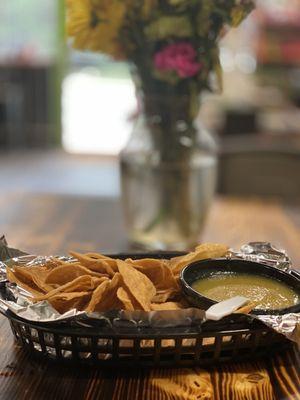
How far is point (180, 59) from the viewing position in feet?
3.96

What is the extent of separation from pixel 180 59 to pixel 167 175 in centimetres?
27

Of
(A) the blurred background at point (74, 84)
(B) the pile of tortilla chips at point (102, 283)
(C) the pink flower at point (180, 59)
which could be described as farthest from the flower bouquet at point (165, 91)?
(A) the blurred background at point (74, 84)

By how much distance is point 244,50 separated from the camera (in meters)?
6.13

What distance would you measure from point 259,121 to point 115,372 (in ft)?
12.3

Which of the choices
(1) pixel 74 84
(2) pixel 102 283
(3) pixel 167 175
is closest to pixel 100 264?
(2) pixel 102 283

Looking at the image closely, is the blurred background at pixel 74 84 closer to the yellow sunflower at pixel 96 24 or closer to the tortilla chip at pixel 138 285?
the yellow sunflower at pixel 96 24

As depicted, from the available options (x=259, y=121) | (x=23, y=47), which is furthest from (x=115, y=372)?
(x=23, y=47)

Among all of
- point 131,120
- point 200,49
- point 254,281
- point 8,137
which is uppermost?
point 200,49

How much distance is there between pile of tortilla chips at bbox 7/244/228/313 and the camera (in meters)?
0.75

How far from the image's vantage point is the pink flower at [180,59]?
121 centimetres

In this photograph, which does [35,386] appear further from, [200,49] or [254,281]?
[200,49]

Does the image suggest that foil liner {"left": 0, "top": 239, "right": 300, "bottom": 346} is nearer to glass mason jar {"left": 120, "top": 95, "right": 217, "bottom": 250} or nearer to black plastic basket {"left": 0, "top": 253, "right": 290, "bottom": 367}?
black plastic basket {"left": 0, "top": 253, "right": 290, "bottom": 367}

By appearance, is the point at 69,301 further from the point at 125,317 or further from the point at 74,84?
the point at 74,84

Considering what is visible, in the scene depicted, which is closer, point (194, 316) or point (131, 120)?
point (194, 316)
